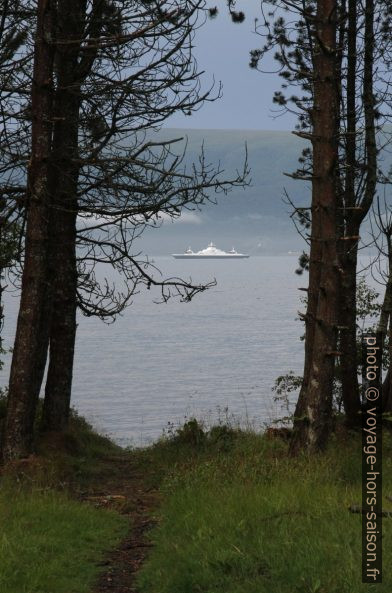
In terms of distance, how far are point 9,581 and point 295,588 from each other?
255 centimetres

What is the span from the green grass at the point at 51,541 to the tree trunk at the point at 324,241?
141 inches

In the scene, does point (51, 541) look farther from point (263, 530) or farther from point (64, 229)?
point (64, 229)

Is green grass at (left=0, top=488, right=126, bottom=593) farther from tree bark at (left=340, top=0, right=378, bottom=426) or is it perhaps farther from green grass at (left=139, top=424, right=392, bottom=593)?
tree bark at (left=340, top=0, right=378, bottom=426)

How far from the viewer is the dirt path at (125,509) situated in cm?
791

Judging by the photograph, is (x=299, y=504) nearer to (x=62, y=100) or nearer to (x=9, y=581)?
(x=9, y=581)

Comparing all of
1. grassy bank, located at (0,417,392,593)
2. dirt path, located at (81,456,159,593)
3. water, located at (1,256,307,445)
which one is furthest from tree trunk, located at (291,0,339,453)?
water, located at (1,256,307,445)

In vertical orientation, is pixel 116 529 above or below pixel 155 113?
below

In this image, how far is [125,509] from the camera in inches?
437

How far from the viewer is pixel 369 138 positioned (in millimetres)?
17031

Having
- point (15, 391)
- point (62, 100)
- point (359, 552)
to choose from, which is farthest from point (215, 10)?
point (359, 552)

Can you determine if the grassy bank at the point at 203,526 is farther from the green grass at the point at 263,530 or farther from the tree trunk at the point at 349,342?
the tree trunk at the point at 349,342

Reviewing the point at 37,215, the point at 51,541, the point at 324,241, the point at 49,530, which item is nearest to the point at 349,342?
the point at 324,241

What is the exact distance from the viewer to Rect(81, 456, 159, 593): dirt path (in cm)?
791

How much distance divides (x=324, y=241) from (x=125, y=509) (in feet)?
16.0
